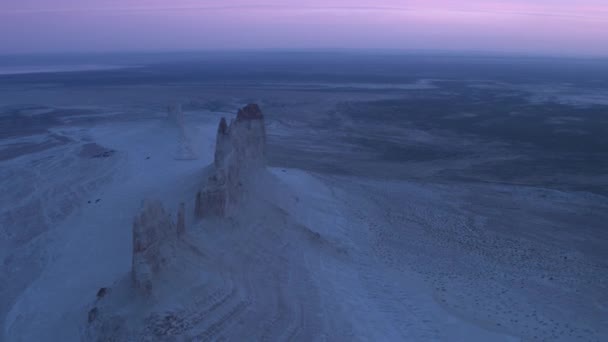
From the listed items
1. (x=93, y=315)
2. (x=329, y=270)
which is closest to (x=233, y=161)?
(x=329, y=270)

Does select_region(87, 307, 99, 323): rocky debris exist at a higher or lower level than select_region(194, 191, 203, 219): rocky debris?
lower

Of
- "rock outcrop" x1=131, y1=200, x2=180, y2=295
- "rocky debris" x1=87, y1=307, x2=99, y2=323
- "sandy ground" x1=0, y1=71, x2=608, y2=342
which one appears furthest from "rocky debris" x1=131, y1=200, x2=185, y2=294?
"rocky debris" x1=87, y1=307, x2=99, y2=323

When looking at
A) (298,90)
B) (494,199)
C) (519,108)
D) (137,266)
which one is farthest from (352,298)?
(298,90)

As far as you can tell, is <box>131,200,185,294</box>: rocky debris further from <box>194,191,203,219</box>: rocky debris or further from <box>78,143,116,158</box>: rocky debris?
<box>78,143,116,158</box>: rocky debris

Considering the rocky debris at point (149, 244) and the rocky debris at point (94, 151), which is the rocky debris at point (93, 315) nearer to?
the rocky debris at point (149, 244)

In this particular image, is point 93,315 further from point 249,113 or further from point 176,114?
point 176,114

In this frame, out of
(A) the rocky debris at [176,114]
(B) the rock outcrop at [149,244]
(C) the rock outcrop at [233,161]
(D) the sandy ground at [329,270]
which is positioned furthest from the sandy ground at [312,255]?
(A) the rocky debris at [176,114]

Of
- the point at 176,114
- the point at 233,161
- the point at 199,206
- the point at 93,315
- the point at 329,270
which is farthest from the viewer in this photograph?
the point at 176,114
